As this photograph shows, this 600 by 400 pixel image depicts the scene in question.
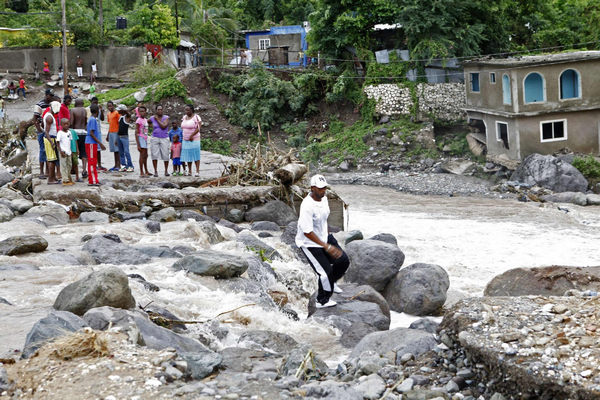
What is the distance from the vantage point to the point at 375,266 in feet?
34.7

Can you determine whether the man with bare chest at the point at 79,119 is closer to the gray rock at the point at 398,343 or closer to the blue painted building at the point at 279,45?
the gray rock at the point at 398,343

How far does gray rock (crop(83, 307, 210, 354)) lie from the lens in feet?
20.6

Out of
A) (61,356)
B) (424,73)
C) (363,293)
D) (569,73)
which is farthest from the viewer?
(424,73)

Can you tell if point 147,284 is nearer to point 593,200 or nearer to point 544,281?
point 544,281

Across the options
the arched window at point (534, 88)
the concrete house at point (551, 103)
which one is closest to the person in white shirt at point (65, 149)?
the concrete house at point (551, 103)

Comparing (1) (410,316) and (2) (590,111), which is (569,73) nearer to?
(2) (590,111)

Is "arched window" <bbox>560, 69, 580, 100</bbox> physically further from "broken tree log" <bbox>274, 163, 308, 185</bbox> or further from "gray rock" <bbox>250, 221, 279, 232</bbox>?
"gray rock" <bbox>250, 221, 279, 232</bbox>

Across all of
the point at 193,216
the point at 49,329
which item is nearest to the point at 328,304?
the point at 49,329

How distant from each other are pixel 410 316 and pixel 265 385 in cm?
462

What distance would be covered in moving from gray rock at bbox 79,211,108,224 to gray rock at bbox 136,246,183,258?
2.69 metres

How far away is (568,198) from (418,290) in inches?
615

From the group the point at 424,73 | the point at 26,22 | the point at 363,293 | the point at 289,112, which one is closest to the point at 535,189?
the point at 424,73

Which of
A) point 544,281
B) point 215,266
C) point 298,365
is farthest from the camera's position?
point 544,281

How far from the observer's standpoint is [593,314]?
19.5 ft
